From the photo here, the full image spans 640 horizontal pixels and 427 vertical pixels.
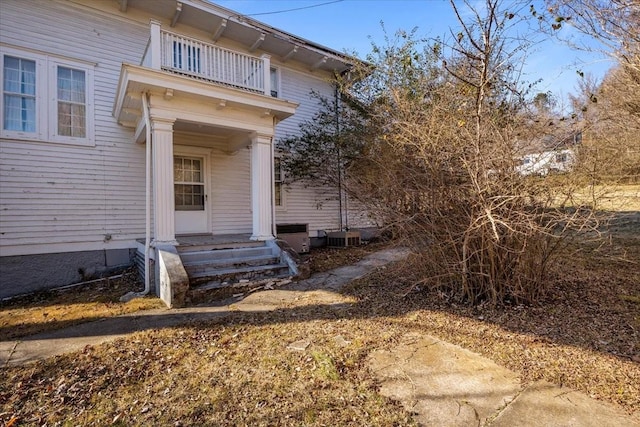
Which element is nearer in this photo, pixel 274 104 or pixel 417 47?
pixel 274 104

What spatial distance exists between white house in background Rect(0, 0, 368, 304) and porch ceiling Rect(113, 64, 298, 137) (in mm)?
21

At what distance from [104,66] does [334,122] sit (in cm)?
595

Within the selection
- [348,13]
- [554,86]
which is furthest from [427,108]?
[348,13]

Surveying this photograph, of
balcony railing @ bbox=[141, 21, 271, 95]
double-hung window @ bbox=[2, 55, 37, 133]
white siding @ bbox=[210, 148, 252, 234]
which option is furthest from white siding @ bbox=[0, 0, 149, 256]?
white siding @ bbox=[210, 148, 252, 234]

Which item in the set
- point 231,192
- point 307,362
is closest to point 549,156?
point 307,362

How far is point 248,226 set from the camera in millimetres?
9086

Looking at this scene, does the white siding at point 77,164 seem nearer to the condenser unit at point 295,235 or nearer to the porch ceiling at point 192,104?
the porch ceiling at point 192,104

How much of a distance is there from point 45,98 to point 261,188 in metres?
4.50

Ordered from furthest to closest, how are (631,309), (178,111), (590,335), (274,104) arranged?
1. (274,104)
2. (178,111)
3. (631,309)
4. (590,335)

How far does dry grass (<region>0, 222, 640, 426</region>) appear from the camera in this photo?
2.36m

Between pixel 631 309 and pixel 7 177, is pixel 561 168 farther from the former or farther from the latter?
pixel 7 177

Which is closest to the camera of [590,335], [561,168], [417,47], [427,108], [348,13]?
[590,335]

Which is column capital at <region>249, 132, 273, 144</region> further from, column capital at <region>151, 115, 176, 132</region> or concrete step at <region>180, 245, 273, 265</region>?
concrete step at <region>180, 245, 273, 265</region>

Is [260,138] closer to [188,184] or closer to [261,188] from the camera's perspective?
[261,188]
